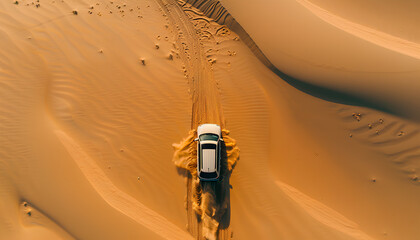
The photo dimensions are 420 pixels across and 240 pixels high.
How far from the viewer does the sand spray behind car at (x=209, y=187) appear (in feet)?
17.4

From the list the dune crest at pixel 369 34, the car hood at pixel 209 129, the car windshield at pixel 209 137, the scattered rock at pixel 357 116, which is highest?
the dune crest at pixel 369 34

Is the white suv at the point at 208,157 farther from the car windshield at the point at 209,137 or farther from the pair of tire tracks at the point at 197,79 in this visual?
the pair of tire tracks at the point at 197,79

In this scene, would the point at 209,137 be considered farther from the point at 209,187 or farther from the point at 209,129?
the point at 209,187

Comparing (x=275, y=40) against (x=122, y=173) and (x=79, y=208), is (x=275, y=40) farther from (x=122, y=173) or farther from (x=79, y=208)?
(x=79, y=208)

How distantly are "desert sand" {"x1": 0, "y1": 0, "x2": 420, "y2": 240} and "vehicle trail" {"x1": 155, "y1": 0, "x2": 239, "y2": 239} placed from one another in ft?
0.14

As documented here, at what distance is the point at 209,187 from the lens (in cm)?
529

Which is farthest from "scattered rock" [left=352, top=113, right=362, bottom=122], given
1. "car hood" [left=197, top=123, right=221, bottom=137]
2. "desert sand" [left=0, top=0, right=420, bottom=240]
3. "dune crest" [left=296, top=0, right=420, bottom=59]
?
"car hood" [left=197, top=123, right=221, bottom=137]

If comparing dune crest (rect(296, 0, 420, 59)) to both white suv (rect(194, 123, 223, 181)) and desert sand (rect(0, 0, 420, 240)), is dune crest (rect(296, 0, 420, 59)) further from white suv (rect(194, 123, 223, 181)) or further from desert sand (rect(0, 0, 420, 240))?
white suv (rect(194, 123, 223, 181))

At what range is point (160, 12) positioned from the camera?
5.89 metres

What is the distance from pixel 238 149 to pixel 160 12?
494 centimetres

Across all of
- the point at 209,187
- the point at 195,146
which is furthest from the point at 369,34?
the point at 209,187

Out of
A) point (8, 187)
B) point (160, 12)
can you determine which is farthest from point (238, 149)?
point (8, 187)

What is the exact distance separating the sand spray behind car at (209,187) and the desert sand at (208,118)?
0.14ft

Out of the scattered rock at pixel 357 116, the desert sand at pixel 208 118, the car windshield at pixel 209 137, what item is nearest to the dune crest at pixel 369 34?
the desert sand at pixel 208 118
